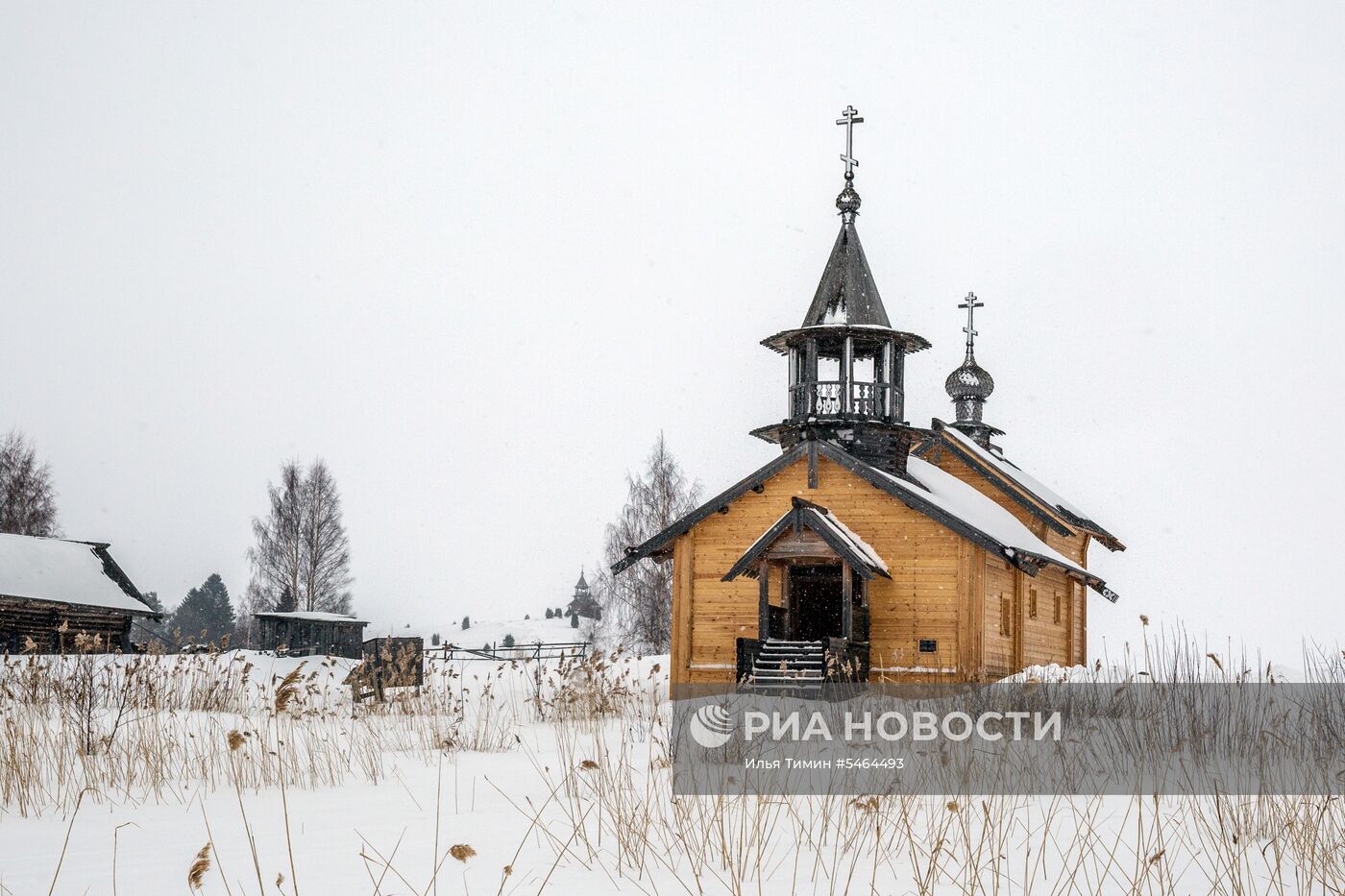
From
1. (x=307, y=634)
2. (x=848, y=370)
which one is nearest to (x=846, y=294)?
(x=848, y=370)

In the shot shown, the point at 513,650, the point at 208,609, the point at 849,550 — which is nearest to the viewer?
the point at 849,550

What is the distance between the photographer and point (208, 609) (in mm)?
87688

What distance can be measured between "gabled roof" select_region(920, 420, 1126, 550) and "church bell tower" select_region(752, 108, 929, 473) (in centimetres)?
410

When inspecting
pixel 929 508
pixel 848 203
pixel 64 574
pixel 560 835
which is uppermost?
pixel 848 203

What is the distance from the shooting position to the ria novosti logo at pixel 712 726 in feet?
31.4

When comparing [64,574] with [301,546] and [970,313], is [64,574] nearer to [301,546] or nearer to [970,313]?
[301,546]

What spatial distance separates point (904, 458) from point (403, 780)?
15.1 m

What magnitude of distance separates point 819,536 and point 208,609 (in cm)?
7856

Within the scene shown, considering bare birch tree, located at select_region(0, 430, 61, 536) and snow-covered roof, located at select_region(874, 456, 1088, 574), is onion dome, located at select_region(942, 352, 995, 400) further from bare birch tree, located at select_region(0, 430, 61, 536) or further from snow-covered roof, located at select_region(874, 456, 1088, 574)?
bare birch tree, located at select_region(0, 430, 61, 536)

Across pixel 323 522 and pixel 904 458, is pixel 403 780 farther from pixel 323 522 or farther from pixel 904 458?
pixel 323 522

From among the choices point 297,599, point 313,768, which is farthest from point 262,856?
point 297,599

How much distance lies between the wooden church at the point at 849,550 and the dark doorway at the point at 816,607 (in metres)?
0.03

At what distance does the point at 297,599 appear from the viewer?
136ft

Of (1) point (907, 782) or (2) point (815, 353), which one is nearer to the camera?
(1) point (907, 782)
